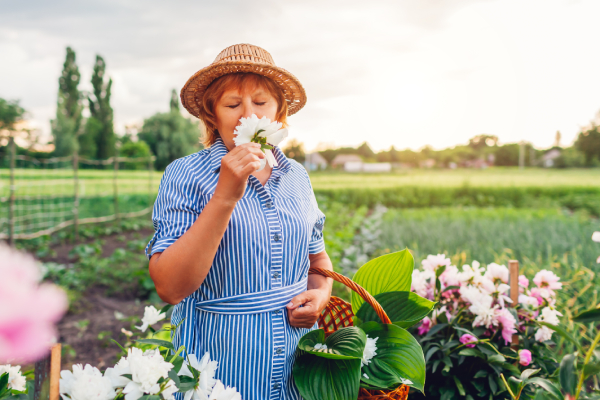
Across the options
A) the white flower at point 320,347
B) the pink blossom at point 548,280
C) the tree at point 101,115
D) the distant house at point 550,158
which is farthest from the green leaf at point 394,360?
the tree at point 101,115

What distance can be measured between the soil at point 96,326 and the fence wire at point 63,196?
102 inches

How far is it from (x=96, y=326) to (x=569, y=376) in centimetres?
329

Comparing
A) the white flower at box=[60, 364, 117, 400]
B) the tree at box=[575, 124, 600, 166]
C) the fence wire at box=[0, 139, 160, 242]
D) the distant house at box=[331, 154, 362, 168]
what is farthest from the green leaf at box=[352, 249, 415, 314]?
the tree at box=[575, 124, 600, 166]

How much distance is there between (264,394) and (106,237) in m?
7.05

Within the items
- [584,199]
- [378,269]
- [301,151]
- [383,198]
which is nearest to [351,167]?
[383,198]

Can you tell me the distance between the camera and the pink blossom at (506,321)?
62.1 inches

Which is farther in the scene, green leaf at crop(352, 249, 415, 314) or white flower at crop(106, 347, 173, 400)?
green leaf at crop(352, 249, 415, 314)

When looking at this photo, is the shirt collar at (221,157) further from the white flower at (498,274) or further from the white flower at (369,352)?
the white flower at (498,274)

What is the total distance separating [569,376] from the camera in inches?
26.9

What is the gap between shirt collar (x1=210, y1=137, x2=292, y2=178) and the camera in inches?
39.6

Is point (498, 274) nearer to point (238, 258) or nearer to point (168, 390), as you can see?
point (238, 258)

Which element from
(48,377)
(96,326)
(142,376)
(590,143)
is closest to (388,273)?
(142,376)

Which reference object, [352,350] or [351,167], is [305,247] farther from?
[351,167]

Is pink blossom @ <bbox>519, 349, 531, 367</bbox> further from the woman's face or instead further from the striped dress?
the woman's face
